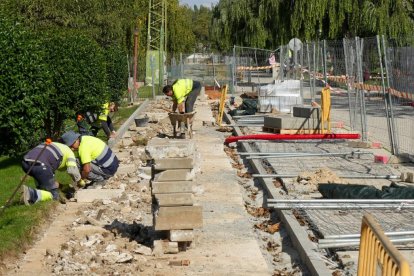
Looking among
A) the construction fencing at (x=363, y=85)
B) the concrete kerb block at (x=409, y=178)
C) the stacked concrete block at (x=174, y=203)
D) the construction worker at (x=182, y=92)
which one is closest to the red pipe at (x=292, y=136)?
the construction fencing at (x=363, y=85)

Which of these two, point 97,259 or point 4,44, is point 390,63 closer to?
point 4,44

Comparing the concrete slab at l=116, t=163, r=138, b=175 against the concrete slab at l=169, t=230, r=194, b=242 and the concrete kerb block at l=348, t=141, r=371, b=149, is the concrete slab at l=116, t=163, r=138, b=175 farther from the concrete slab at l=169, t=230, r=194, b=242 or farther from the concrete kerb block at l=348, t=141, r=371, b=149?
the concrete slab at l=169, t=230, r=194, b=242

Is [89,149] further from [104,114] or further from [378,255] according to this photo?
[378,255]

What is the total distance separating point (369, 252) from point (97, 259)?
395 cm

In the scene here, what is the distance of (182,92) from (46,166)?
9.17 metres

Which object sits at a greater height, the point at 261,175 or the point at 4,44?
Answer: the point at 4,44

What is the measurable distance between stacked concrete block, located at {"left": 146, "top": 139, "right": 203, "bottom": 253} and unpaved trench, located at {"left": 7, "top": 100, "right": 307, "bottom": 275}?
7.4 inches

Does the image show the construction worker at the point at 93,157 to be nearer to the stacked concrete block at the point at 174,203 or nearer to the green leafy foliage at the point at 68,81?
the stacked concrete block at the point at 174,203

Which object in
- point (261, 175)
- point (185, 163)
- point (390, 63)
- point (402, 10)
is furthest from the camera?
point (402, 10)

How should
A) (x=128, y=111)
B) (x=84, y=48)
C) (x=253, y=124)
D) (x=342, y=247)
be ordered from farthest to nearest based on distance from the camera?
(x=128, y=111) → (x=253, y=124) → (x=84, y=48) → (x=342, y=247)

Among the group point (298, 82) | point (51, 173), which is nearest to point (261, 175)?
point (51, 173)

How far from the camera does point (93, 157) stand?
39.1 feet

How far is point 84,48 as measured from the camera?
18.5 meters

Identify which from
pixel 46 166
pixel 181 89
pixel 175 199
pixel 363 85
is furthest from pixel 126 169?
pixel 363 85
